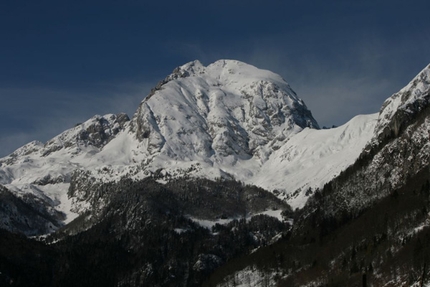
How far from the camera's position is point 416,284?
192750mm
